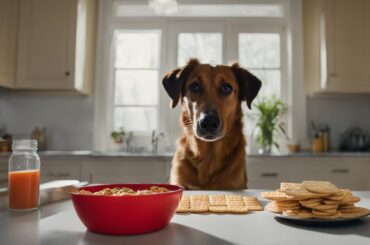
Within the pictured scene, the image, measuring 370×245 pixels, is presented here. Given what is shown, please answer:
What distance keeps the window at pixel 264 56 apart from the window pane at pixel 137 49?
2.90 ft

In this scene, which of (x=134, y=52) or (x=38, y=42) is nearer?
(x=38, y=42)

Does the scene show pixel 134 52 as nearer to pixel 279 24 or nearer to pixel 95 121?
pixel 95 121

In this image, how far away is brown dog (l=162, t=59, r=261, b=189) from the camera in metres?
1.35

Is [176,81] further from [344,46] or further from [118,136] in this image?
[344,46]

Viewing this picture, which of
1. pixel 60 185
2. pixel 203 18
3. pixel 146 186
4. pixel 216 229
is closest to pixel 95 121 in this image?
pixel 203 18

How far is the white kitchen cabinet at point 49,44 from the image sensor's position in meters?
2.93

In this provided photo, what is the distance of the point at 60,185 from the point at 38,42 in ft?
7.91

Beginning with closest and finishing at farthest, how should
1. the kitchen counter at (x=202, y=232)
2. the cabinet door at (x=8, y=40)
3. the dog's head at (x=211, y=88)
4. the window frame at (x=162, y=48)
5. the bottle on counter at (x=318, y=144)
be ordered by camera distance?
the kitchen counter at (x=202, y=232) < the dog's head at (x=211, y=88) < the cabinet door at (x=8, y=40) < the bottle on counter at (x=318, y=144) < the window frame at (x=162, y=48)

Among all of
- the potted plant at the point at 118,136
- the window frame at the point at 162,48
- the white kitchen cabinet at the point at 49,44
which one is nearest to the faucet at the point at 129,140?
the potted plant at the point at 118,136

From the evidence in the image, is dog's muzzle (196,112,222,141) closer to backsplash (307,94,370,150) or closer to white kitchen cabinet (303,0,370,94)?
white kitchen cabinet (303,0,370,94)

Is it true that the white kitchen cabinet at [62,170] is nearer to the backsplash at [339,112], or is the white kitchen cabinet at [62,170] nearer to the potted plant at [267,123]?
the potted plant at [267,123]

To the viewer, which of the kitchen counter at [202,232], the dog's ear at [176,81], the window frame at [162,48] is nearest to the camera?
the kitchen counter at [202,232]

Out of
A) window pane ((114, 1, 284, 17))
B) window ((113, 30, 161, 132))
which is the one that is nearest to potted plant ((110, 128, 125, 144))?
window ((113, 30, 161, 132))

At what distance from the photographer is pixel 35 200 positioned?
78cm
